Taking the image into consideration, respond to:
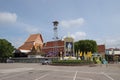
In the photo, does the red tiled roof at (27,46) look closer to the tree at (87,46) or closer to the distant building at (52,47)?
the distant building at (52,47)

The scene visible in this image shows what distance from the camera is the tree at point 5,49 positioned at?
87.1 metres

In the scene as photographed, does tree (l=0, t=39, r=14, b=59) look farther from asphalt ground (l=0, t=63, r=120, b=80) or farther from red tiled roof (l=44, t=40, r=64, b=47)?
asphalt ground (l=0, t=63, r=120, b=80)

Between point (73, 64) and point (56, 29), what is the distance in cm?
3059

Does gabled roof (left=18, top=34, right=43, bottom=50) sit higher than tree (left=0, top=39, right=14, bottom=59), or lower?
higher

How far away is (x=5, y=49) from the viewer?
8700 centimetres

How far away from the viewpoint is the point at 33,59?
267ft

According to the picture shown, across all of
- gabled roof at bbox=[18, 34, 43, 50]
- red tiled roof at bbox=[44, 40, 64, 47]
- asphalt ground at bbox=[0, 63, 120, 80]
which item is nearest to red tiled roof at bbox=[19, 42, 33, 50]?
gabled roof at bbox=[18, 34, 43, 50]

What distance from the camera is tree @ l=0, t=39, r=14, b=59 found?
8706cm

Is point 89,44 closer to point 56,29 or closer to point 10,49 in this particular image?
point 56,29

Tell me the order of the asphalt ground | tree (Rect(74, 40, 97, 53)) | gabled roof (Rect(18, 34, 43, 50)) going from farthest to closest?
gabled roof (Rect(18, 34, 43, 50))
tree (Rect(74, 40, 97, 53))
the asphalt ground

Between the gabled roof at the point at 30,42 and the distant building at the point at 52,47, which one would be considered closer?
the distant building at the point at 52,47

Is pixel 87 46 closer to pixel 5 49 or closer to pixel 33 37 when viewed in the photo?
pixel 5 49

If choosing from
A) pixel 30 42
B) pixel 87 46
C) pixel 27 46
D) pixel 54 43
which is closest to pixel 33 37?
pixel 30 42

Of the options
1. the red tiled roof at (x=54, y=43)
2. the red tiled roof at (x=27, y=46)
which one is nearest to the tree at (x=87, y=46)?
the red tiled roof at (x=54, y=43)
